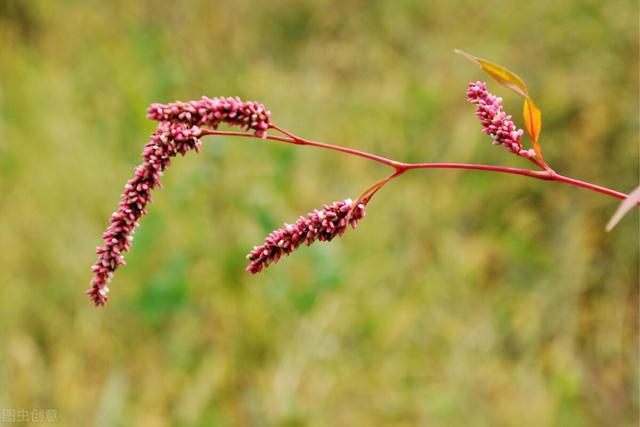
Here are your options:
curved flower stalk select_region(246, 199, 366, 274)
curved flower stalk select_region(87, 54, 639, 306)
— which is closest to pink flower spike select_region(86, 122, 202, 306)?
curved flower stalk select_region(87, 54, 639, 306)

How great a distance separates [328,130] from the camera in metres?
5.00

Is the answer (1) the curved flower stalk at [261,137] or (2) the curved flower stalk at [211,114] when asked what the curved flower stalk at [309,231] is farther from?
(2) the curved flower stalk at [211,114]

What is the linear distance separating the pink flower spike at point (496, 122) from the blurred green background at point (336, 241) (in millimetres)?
2287

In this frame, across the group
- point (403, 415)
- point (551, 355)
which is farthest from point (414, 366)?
point (551, 355)

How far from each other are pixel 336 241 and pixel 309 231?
313 cm

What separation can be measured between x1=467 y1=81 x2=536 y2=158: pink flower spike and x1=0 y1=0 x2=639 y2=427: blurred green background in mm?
2287

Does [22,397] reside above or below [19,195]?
below

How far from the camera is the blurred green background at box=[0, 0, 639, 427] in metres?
3.45

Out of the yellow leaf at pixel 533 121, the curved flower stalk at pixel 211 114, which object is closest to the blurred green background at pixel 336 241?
the yellow leaf at pixel 533 121

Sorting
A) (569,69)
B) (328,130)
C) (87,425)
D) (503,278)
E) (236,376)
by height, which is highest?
(569,69)

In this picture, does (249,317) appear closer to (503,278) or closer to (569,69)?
(503,278)

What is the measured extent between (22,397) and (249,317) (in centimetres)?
91

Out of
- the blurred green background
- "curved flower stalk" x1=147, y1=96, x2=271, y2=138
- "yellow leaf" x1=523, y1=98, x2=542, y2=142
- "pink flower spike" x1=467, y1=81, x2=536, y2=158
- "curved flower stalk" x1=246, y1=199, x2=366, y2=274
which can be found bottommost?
"curved flower stalk" x1=246, y1=199, x2=366, y2=274

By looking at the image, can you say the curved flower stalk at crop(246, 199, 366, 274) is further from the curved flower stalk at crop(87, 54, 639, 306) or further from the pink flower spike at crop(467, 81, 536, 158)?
the pink flower spike at crop(467, 81, 536, 158)
